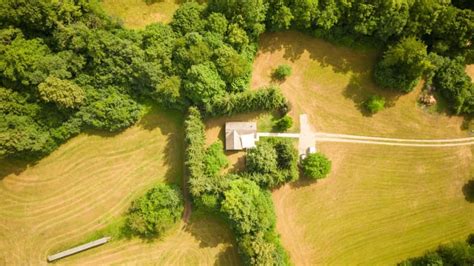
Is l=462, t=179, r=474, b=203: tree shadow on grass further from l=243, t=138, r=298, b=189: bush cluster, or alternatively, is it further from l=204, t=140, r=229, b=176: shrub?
l=204, t=140, r=229, b=176: shrub

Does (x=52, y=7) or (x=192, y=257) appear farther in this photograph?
(x=192, y=257)

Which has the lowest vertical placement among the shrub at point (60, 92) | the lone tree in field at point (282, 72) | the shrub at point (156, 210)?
the shrub at point (156, 210)

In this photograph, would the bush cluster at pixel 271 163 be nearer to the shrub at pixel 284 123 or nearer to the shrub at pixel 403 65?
the shrub at pixel 284 123

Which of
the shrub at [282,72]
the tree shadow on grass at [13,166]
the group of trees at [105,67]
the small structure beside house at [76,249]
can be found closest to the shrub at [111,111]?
the group of trees at [105,67]

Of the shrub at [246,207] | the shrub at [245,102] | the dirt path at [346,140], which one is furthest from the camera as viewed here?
the dirt path at [346,140]

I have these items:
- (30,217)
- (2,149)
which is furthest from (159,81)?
(30,217)

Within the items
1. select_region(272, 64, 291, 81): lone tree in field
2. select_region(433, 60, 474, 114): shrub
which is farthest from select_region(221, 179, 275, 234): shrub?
select_region(433, 60, 474, 114): shrub

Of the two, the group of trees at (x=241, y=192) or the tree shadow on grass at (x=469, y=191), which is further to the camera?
the tree shadow on grass at (x=469, y=191)

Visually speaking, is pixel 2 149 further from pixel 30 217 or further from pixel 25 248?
pixel 25 248
